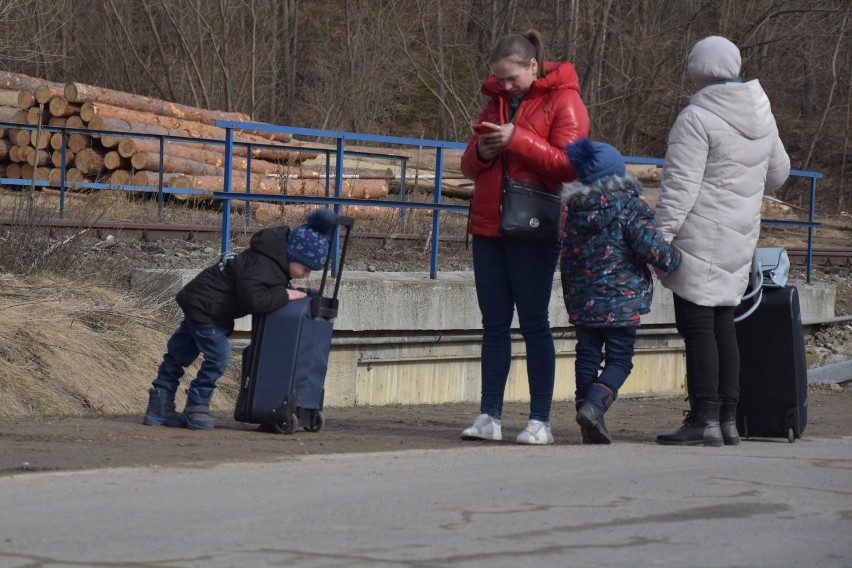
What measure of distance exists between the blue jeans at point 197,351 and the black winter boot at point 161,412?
4 cm

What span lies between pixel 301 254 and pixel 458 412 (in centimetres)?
286

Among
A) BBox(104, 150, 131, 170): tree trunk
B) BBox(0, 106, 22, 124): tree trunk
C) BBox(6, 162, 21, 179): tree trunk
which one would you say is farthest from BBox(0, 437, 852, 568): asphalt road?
BBox(0, 106, 22, 124): tree trunk

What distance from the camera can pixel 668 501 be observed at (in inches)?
184

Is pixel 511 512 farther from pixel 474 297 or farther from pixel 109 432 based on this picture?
pixel 474 297

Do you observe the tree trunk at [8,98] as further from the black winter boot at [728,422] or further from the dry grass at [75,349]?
the black winter boot at [728,422]

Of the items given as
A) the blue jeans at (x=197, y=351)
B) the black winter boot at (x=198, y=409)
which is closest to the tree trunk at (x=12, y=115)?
the blue jeans at (x=197, y=351)

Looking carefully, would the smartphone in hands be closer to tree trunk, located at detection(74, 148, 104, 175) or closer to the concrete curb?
the concrete curb

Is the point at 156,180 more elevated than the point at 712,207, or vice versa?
the point at 156,180

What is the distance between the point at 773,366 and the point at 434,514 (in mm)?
2929

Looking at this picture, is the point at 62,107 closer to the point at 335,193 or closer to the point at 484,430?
the point at 335,193

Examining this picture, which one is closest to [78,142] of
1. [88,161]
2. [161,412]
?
[88,161]

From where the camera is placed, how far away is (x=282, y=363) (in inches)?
249

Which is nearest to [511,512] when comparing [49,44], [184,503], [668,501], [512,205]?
[668,501]

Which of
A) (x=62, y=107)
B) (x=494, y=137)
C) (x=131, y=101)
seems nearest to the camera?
(x=494, y=137)
